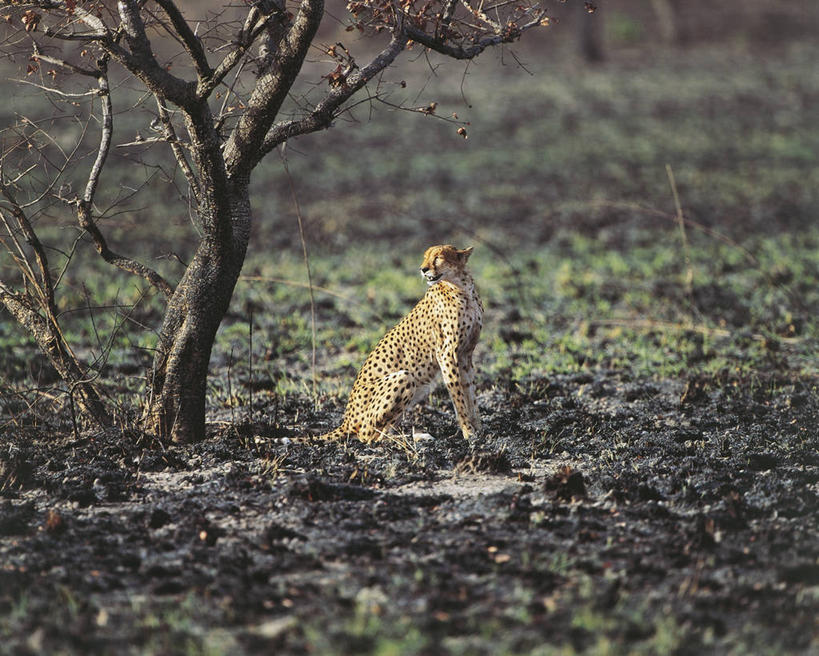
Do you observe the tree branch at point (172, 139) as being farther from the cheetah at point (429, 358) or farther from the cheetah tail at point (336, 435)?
the cheetah tail at point (336, 435)

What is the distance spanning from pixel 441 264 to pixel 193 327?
1554 millimetres

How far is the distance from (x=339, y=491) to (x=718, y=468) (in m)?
2.19

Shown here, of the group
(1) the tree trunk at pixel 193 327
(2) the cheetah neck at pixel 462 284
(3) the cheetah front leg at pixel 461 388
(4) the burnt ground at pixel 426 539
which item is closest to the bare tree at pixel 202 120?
(1) the tree trunk at pixel 193 327

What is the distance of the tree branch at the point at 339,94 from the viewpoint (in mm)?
5559

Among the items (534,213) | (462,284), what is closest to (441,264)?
(462,284)

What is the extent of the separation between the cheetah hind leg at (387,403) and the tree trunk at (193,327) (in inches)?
40.9

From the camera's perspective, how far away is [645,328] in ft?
30.7

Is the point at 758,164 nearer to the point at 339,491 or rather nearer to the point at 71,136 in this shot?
the point at 71,136

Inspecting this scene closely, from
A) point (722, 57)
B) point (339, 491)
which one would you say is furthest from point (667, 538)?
point (722, 57)

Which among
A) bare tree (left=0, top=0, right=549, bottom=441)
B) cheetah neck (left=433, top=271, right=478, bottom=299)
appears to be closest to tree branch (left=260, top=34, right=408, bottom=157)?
bare tree (left=0, top=0, right=549, bottom=441)

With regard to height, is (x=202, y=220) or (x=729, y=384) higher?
(x=202, y=220)

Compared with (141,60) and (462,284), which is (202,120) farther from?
(462,284)

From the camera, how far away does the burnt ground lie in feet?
12.5

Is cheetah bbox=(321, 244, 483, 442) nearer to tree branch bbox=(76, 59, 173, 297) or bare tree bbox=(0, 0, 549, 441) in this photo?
bare tree bbox=(0, 0, 549, 441)
